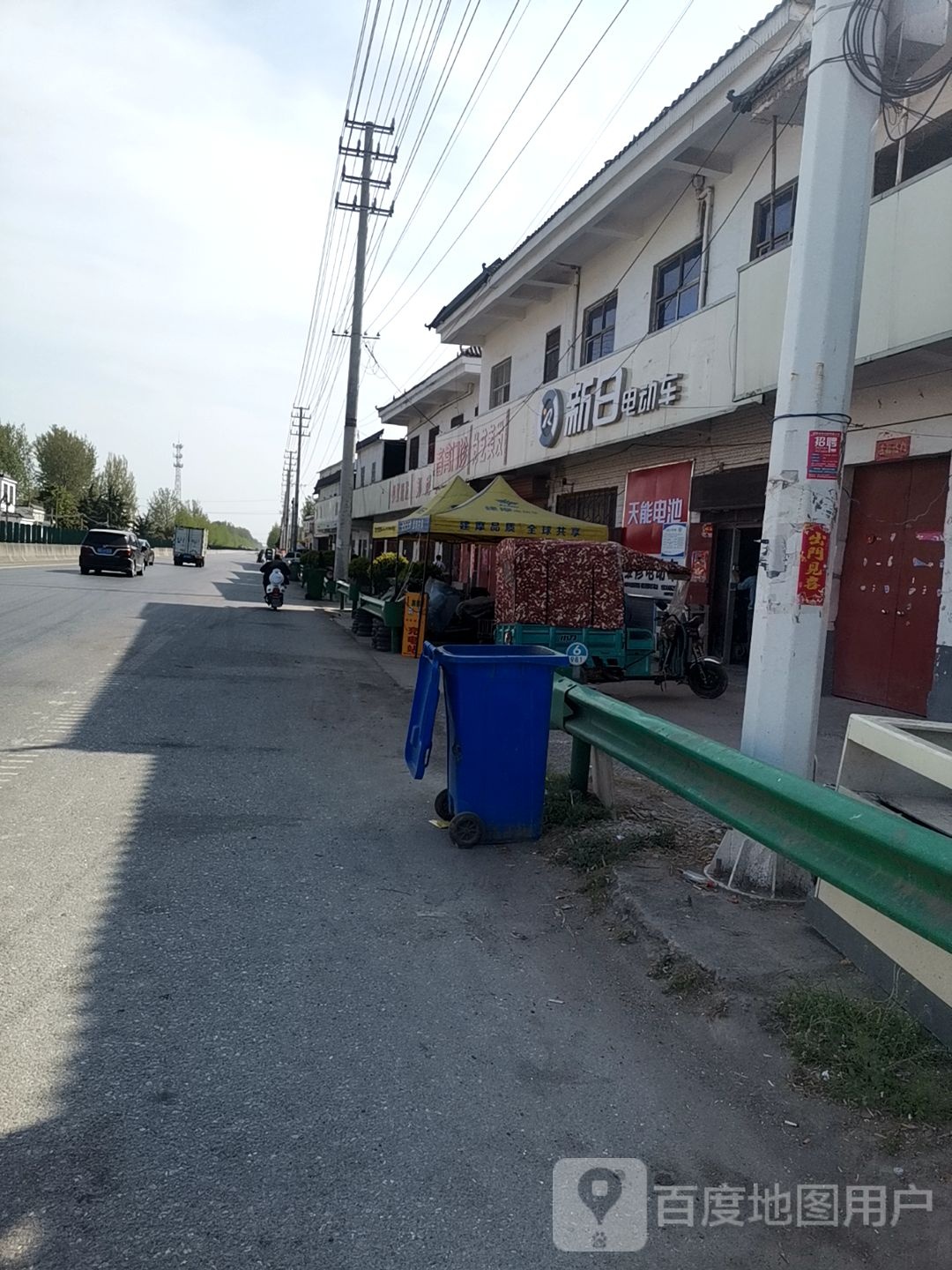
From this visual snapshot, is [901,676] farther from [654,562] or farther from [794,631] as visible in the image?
[794,631]

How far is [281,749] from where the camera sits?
7836mm

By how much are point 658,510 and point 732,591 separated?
262 centimetres

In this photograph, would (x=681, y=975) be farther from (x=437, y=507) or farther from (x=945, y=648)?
(x=437, y=507)

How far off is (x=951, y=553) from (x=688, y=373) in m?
4.57

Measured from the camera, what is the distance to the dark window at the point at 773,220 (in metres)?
12.5

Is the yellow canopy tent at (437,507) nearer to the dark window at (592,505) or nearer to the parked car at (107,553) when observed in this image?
the dark window at (592,505)

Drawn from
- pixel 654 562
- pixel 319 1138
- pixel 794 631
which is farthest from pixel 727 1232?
pixel 654 562

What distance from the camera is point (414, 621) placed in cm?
1565

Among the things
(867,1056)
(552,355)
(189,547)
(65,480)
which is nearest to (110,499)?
(65,480)

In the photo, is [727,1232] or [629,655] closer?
[727,1232]

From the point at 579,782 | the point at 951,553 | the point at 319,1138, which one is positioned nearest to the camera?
the point at 319,1138

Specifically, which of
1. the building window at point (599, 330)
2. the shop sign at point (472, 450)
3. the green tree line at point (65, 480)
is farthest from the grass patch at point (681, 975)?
the green tree line at point (65, 480)

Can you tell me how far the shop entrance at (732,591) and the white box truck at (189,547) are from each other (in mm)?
53850

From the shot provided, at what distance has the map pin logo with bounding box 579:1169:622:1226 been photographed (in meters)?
2.42
